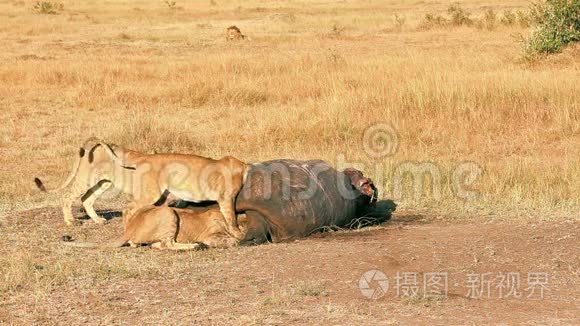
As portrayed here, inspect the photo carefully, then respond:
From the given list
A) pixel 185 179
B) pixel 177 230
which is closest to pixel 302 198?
pixel 185 179

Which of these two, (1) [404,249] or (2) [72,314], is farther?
(1) [404,249]

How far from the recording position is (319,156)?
39.4 ft

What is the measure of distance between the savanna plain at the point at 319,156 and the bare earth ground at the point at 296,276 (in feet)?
0.07

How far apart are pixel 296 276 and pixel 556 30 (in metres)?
14.4

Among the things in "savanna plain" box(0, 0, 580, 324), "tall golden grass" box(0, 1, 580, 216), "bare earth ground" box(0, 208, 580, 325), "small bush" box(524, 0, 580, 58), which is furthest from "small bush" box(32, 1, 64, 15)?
"bare earth ground" box(0, 208, 580, 325)

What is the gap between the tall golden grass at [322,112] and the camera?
10695 millimetres

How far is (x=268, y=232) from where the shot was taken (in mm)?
7508

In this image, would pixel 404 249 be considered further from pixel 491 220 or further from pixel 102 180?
pixel 102 180

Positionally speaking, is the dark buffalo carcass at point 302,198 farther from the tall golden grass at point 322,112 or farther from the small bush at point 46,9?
the small bush at point 46,9

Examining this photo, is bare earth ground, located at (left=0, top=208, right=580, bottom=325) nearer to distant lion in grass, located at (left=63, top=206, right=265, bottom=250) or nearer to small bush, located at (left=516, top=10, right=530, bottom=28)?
distant lion in grass, located at (left=63, top=206, right=265, bottom=250)

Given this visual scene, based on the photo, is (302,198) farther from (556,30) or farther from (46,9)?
(46,9)

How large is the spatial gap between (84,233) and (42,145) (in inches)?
242

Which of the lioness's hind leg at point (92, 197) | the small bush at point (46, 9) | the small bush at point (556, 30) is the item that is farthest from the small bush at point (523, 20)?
the small bush at point (46, 9)

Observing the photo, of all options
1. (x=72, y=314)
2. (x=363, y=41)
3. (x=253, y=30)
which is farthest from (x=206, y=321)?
(x=253, y=30)
